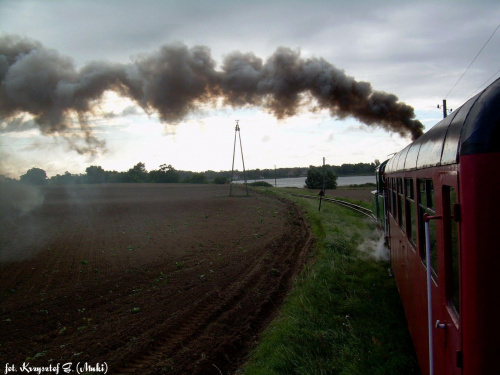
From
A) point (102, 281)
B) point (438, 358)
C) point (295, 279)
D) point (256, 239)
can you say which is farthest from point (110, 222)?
point (438, 358)

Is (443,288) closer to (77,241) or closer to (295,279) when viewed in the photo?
(295,279)

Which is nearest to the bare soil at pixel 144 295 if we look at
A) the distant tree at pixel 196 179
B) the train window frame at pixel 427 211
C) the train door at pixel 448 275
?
the train window frame at pixel 427 211

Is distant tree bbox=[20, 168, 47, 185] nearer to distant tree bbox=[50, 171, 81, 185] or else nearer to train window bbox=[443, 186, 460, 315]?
distant tree bbox=[50, 171, 81, 185]

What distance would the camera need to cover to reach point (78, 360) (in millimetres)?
5594

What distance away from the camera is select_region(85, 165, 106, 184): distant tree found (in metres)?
75.2

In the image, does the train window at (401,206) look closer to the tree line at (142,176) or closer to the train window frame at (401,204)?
the train window frame at (401,204)

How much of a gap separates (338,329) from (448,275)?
3723 millimetres

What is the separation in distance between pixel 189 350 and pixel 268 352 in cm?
121

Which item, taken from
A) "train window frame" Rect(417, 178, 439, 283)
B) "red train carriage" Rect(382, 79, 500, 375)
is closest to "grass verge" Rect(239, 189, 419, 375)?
"train window frame" Rect(417, 178, 439, 283)

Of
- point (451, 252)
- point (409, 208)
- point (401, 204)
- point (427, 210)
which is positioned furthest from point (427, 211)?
point (401, 204)

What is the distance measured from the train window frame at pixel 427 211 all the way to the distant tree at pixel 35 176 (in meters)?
58.2

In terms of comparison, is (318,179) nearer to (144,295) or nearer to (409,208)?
(144,295)

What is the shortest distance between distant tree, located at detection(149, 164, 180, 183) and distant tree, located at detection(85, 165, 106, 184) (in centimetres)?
1270

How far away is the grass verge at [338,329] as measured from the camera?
4.84 metres
